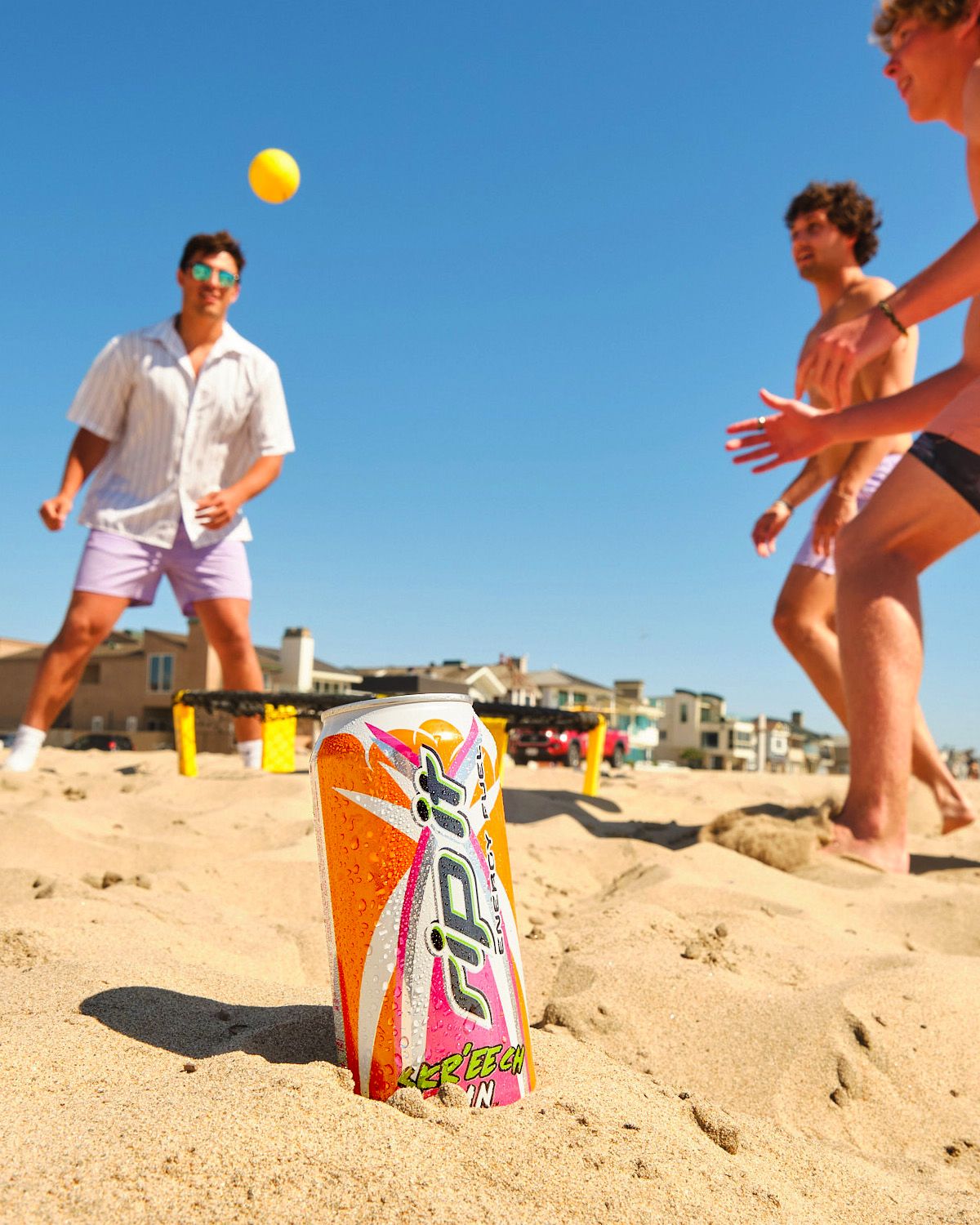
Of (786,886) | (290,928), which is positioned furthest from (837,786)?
(290,928)

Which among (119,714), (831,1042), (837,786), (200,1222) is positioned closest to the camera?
(200,1222)

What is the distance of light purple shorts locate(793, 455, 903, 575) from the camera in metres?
4.27

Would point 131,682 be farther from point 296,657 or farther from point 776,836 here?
point 776,836

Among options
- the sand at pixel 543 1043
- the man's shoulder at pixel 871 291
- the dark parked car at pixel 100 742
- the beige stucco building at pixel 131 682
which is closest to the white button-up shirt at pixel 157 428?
the sand at pixel 543 1043

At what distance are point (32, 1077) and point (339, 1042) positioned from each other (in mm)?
376

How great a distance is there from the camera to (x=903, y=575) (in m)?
3.14

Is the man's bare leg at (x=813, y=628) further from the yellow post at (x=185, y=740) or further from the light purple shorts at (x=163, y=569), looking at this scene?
the yellow post at (x=185, y=740)

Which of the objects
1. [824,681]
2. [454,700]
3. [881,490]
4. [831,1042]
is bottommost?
[831,1042]

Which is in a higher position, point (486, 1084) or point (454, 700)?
point (454, 700)

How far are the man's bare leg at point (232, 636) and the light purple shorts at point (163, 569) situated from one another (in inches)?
1.6

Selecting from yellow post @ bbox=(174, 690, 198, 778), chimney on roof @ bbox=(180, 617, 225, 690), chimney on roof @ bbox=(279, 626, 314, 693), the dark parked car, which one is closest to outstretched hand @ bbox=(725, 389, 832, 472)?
yellow post @ bbox=(174, 690, 198, 778)

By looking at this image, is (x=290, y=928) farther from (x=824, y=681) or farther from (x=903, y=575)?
(x=824, y=681)

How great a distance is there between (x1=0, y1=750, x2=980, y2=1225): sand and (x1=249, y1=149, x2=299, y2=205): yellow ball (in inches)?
138

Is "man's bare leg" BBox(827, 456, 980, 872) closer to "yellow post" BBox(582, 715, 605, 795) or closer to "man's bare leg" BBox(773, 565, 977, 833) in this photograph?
"man's bare leg" BBox(773, 565, 977, 833)
